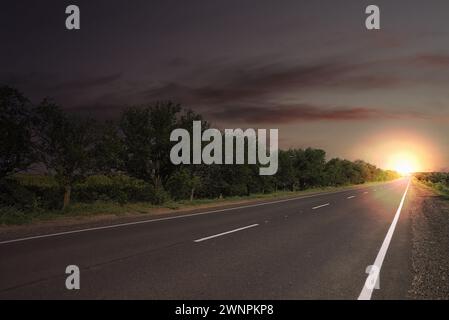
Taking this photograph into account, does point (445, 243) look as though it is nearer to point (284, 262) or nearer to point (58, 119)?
point (284, 262)

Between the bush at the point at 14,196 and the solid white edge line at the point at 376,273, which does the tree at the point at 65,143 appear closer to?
the bush at the point at 14,196

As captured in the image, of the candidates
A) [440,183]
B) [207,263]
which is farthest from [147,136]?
[440,183]

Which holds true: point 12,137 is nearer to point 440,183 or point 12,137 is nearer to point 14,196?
point 14,196

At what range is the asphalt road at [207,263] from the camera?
531cm

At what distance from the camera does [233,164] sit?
114ft

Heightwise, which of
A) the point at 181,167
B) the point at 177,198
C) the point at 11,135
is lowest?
the point at 177,198

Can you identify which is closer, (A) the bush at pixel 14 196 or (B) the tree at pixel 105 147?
(A) the bush at pixel 14 196

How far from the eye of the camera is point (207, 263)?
23.0 feet

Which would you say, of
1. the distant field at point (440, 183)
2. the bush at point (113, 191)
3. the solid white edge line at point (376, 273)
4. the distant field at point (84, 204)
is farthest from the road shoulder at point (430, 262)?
the distant field at point (440, 183)

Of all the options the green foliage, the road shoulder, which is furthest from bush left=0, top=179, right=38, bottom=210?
the road shoulder

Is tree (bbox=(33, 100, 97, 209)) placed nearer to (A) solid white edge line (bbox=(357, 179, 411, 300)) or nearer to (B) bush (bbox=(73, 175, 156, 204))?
(B) bush (bbox=(73, 175, 156, 204))

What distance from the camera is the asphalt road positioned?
531 centimetres
